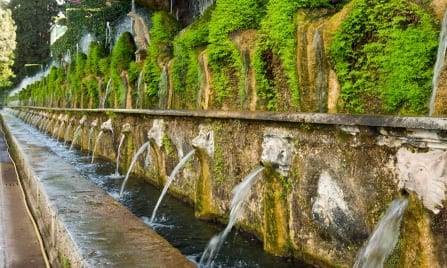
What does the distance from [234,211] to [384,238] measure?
81.4 inches

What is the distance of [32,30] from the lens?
62469 millimetres

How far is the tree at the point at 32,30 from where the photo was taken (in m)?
62.1

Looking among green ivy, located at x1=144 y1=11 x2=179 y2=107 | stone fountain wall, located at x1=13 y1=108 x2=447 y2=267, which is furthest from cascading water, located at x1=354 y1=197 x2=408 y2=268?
green ivy, located at x1=144 y1=11 x2=179 y2=107

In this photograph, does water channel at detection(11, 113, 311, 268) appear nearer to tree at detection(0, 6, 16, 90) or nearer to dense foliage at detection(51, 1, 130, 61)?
dense foliage at detection(51, 1, 130, 61)

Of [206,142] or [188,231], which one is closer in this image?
[188,231]

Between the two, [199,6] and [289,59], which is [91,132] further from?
[289,59]

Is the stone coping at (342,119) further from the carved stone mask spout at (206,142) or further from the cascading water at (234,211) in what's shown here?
the cascading water at (234,211)

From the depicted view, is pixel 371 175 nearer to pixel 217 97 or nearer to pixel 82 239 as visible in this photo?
pixel 82 239

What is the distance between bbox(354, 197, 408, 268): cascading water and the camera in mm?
3031

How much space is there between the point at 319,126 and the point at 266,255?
1337 mm

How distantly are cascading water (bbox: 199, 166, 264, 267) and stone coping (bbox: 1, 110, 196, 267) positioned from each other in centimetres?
89

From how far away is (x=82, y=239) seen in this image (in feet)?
11.4

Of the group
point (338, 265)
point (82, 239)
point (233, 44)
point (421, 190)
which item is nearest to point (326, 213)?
point (338, 265)

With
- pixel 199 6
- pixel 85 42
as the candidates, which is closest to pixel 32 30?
pixel 85 42
